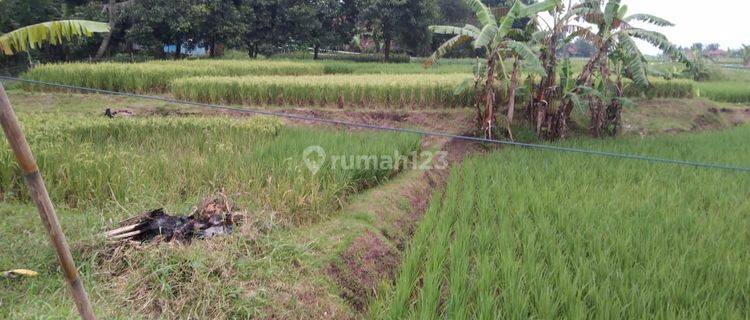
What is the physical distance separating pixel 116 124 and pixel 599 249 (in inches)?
206

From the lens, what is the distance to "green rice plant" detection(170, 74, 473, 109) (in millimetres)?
8148

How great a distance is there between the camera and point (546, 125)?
7.75 metres

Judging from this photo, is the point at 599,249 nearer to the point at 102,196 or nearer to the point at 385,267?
the point at 385,267

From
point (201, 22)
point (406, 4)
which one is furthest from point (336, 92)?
point (406, 4)

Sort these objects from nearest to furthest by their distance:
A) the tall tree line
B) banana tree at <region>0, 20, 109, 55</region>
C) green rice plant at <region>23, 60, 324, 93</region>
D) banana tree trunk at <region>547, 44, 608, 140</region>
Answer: banana tree at <region>0, 20, 109, 55</region> < banana tree trunk at <region>547, 44, 608, 140</region> < green rice plant at <region>23, 60, 324, 93</region> < the tall tree line

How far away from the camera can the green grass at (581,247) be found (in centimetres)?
248

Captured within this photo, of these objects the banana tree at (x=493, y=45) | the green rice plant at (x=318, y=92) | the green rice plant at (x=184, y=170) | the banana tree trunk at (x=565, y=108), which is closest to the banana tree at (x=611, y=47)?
the banana tree trunk at (x=565, y=108)

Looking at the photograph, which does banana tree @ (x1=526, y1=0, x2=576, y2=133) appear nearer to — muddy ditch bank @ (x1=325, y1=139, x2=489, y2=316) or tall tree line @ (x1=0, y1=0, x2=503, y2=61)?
muddy ditch bank @ (x1=325, y1=139, x2=489, y2=316)

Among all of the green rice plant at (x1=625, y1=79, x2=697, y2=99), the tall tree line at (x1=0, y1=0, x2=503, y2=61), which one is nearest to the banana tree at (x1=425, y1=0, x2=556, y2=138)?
the green rice plant at (x1=625, y1=79, x2=697, y2=99)

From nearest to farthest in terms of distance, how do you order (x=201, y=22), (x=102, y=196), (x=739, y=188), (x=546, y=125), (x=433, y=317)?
(x=433, y=317), (x=102, y=196), (x=739, y=188), (x=546, y=125), (x=201, y=22)

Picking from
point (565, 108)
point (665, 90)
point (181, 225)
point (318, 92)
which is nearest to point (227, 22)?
point (318, 92)

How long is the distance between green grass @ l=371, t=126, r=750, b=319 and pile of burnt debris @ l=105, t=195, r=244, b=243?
3.98 ft

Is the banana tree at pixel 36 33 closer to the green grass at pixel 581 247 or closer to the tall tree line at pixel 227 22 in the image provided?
the green grass at pixel 581 247

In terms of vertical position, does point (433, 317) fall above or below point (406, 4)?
below
